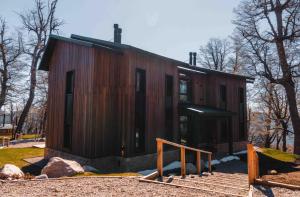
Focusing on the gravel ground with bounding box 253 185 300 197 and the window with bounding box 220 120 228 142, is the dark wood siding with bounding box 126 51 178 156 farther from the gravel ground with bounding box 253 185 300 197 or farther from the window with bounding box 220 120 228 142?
the gravel ground with bounding box 253 185 300 197

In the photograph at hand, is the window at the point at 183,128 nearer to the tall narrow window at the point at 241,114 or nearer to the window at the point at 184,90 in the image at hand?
the window at the point at 184,90

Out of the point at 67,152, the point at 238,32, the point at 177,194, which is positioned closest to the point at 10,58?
the point at 67,152

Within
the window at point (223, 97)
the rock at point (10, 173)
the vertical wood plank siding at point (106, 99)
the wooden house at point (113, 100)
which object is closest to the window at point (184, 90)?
the wooden house at point (113, 100)

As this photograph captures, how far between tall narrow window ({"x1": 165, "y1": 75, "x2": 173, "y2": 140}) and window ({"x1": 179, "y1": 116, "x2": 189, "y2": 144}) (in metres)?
1.23

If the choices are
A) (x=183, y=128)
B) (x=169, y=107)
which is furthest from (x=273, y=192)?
(x=183, y=128)

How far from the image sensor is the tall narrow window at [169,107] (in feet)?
53.2

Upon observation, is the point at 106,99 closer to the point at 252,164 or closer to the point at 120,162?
the point at 120,162

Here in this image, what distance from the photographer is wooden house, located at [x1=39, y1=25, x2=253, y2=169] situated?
527 inches

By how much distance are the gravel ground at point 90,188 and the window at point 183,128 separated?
9710 mm

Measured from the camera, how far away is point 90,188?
Result: 23.5 ft

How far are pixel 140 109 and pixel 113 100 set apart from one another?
1.53m

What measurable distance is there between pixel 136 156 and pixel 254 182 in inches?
292

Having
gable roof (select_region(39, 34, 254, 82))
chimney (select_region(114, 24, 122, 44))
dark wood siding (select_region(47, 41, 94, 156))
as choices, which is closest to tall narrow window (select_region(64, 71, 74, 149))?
dark wood siding (select_region(47, 41, 94, 156))

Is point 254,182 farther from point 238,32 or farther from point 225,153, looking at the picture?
point 238,32
